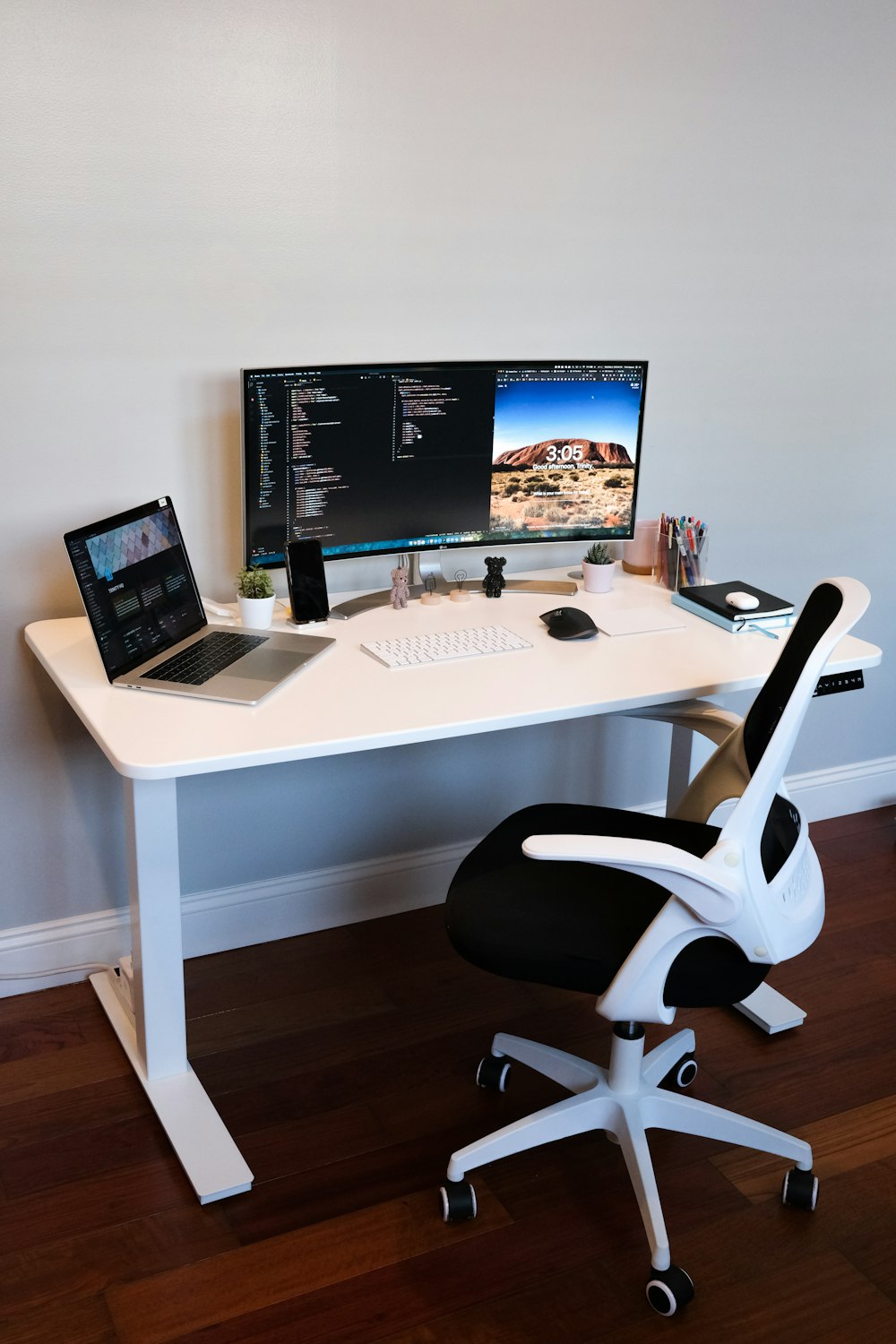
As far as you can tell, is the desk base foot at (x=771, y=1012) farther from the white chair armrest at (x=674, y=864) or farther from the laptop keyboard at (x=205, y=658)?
the laptop keyboard at (x=205, y=658)

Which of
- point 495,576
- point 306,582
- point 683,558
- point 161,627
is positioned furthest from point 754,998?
point 161,627

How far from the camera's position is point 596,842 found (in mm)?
1675

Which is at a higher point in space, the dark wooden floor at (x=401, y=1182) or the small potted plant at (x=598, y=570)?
the small potted plant at (x=598, y=570)

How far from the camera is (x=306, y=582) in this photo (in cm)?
235

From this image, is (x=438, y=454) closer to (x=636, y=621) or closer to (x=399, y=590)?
(x=399, y=590)

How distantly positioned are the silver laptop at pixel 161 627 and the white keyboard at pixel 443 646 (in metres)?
0.12

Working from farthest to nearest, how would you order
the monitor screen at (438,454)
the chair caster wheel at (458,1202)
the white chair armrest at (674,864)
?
the monitor screen at (438,454)
the chair caster wheel at (458,1202)
the white chair armrest at (674,864)

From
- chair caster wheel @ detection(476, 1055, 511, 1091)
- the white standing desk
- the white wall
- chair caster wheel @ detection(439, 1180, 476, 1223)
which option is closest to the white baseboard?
the white wall

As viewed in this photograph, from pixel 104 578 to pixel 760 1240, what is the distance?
1549 mm

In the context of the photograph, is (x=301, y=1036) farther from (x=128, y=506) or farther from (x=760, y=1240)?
(x=128, y=506)

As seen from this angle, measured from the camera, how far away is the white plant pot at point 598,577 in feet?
8.68

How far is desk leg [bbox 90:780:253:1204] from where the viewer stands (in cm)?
202

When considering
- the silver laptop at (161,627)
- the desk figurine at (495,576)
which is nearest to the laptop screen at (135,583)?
the silver laptop at (161,627)

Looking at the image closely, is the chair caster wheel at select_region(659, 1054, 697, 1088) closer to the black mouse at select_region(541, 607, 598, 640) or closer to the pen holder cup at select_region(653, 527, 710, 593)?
the black mouse at select_region(541, 607, 598, 640)
